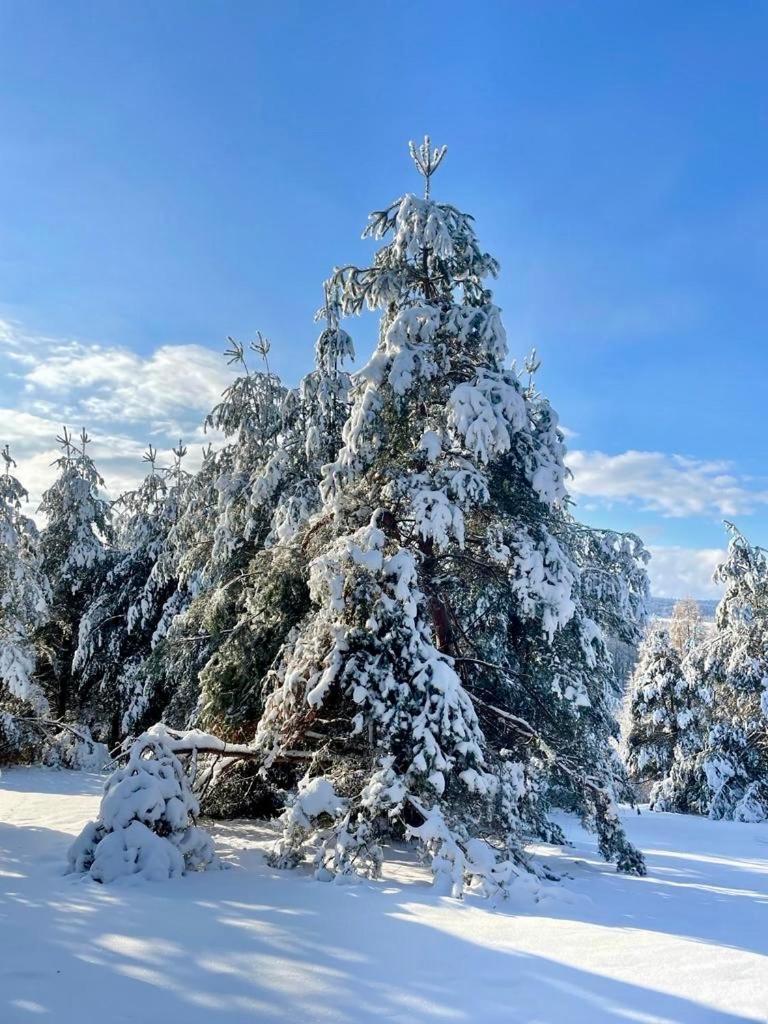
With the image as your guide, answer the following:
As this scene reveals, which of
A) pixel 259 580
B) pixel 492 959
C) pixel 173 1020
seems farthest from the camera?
pixel 259 580

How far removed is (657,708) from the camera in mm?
19453

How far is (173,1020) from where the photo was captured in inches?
132

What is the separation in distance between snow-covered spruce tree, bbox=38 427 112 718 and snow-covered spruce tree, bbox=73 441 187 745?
0.56m

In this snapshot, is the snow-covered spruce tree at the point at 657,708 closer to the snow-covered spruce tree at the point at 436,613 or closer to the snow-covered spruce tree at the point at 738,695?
the snow-covered spruce tree at the point at 738,695

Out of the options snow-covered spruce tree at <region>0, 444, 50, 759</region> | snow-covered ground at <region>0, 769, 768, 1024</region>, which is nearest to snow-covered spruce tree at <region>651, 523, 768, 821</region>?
snow-covered ground at <region>0, 769, 768, 1024</region>

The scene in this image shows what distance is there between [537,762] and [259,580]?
4.43 metres

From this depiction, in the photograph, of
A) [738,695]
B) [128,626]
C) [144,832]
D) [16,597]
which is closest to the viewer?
[144,832]

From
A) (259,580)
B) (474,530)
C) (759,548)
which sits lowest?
(259,580)

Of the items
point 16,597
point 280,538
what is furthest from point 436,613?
point 16,597

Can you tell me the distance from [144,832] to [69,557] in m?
13.6

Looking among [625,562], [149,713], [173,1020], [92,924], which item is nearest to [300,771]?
[92,924]

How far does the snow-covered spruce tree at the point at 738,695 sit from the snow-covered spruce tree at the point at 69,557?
17.4m

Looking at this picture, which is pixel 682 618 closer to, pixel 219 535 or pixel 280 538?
pixel 219 535

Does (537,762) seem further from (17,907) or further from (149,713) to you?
(149,713)
